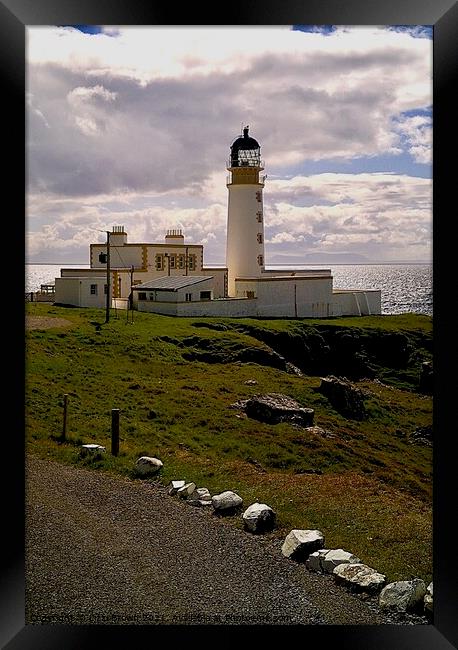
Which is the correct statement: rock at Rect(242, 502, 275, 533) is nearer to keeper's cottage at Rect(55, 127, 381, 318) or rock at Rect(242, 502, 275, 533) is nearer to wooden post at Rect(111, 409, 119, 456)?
wooden post at Rect(111, 409, 119, 456)

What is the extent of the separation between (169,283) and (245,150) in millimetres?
1512

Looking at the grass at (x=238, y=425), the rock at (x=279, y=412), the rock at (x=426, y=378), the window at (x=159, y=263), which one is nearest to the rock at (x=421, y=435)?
the grass at (x=238, y=425)

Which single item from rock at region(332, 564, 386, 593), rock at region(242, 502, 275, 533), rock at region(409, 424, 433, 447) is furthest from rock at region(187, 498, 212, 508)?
rock at region(409, 424, 433, 447)

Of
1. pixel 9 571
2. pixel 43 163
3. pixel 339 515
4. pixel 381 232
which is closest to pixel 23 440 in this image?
pixel 9 571

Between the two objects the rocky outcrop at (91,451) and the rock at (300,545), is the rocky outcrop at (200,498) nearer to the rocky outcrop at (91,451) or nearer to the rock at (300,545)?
the rock at (300,545)

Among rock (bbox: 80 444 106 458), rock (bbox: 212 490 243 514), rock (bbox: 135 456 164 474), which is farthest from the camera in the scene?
rock (bbox: 80 444 106 458)

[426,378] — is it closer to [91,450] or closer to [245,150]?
[245,150]

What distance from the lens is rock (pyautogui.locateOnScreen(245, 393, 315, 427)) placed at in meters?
5.19

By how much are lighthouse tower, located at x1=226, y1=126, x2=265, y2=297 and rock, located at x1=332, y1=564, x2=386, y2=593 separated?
3506 mm

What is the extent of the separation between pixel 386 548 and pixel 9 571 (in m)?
2.06

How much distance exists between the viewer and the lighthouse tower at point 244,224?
19.5 ft

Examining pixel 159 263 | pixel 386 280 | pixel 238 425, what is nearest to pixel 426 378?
pixel 386 280

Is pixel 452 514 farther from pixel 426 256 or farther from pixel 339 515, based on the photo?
pixel 426 256

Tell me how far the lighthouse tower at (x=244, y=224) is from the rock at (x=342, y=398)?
148cm
